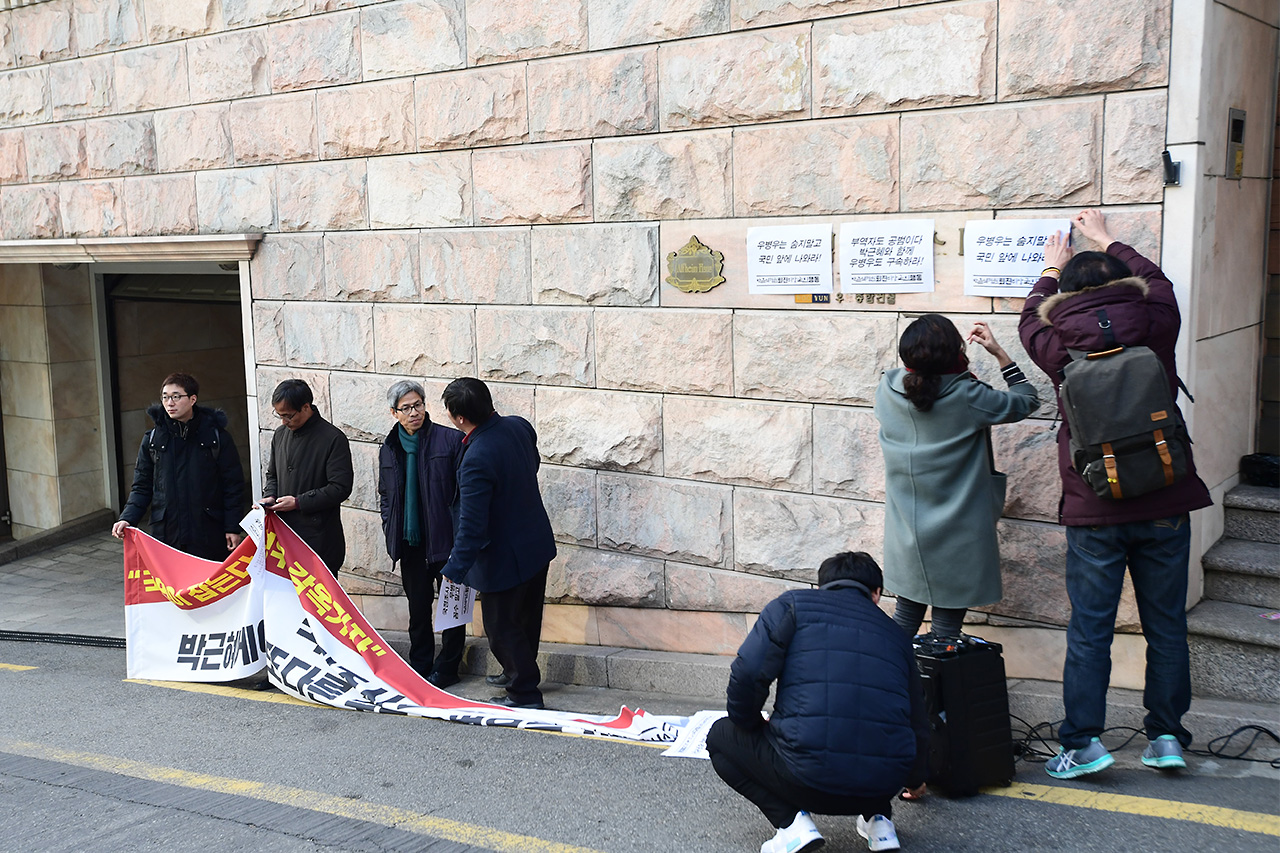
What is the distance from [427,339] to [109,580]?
17.9ft

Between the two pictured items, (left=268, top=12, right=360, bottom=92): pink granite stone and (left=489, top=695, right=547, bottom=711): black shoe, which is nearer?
(left=489, top=695, right=547, bottom=711): black shoe

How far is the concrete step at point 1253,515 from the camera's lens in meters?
5.68

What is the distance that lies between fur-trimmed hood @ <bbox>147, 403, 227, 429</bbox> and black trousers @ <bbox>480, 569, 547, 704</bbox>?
2.42 meters

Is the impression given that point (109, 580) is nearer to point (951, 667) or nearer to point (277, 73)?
point (277, 73)

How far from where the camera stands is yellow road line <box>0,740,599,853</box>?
175 inches

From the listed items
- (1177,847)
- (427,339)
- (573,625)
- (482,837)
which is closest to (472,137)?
(427,339)

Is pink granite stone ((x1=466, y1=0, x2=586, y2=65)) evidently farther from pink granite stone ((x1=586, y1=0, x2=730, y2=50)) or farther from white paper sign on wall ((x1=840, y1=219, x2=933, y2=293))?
white paper sign on wall ((x1=840, y1=219, x2=933, y2=293))

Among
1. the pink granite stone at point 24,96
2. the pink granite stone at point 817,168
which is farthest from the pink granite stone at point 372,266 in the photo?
the pink granite stone at point 24,96

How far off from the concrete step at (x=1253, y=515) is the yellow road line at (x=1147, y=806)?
1.84 metres

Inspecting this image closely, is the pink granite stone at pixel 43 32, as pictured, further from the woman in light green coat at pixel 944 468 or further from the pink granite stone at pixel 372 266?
the woman in light green coat at pixel 944 468

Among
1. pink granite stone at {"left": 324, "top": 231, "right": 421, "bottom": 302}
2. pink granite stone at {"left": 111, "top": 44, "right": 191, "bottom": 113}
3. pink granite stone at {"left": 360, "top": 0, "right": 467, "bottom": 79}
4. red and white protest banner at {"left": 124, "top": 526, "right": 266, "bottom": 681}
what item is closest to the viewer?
red and white protest banner at {"left": 124, "top": 526, "right": 266, "bottom": 681}

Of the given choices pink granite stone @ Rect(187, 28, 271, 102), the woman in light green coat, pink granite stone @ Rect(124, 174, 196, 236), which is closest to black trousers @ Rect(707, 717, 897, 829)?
the woman in light green coat

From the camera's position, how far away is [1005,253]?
5.45 meters

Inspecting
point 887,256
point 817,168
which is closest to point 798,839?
point 887,256
